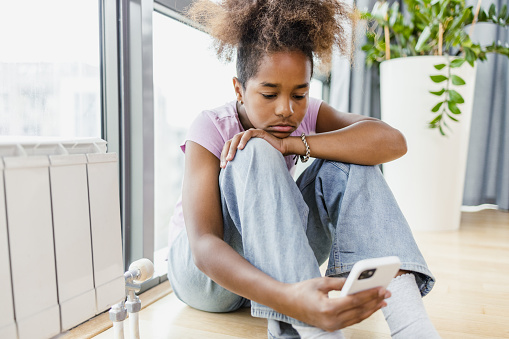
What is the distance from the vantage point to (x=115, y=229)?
0.68m

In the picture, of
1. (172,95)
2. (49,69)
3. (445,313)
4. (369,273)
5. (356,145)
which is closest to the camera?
(369,273)

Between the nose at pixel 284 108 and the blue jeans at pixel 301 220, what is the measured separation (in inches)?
4.7

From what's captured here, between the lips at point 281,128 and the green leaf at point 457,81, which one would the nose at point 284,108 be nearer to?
the lips at point 281,128

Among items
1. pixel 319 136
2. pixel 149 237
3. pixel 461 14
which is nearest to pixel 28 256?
pixel 319 136

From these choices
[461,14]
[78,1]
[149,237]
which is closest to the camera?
[78,1]

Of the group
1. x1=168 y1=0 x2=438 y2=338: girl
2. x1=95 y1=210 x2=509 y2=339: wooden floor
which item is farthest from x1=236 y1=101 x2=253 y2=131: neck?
x1=95 y1=210 x2=509 y2=339: wooden floor

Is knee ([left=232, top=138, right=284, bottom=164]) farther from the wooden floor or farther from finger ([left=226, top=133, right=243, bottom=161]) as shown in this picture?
the wooden floor

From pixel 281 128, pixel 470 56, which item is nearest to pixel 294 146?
pixel 281 128

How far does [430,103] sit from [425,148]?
0.20 meters

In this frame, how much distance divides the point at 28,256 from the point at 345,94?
2093 millimetres

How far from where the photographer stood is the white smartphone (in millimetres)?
553

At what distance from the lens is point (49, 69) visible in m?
0.95

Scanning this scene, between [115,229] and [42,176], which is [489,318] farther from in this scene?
[42,176]

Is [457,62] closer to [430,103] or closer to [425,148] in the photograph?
[430,103]
